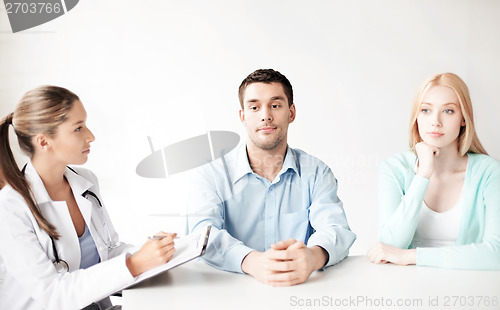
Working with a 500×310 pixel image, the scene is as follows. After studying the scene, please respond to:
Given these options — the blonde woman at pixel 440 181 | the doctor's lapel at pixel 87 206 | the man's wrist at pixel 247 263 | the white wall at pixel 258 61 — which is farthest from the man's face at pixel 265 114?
the white wall at pixel 258 61

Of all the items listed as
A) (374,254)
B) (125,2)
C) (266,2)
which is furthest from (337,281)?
(125,2)

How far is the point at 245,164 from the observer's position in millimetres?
1928

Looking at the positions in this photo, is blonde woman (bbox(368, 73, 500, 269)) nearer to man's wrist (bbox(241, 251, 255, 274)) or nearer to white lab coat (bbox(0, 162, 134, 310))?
man's wrist (bbox(241, 251, 255, 274))

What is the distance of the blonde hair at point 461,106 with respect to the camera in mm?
1866

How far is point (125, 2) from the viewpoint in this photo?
10.8 feet

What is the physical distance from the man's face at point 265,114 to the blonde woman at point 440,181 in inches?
17.7

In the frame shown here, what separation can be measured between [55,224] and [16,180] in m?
0.19

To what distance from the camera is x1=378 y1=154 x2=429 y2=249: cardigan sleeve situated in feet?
5.72

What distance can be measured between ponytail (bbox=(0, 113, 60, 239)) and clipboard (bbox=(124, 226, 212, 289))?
1.13 ft

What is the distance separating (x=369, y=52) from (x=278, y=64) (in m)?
0.64

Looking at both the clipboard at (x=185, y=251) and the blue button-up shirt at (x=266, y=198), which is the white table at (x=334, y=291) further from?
the blue button-up shirt at (x=266, y=198)

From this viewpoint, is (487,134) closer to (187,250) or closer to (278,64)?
(278,64)

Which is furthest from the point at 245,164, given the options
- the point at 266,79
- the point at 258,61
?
the point at 258,61

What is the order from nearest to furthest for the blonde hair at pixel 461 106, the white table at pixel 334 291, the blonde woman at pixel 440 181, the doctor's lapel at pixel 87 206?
the white table at pixel 334 291 → the doctor's lapel at pixel 87 206 → the blonde woman at pixel 440 181 → the blonde hair at pixel 461 106
